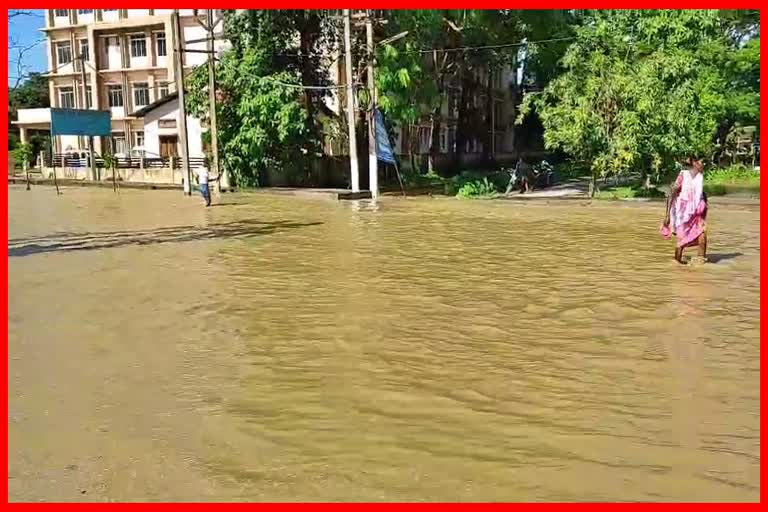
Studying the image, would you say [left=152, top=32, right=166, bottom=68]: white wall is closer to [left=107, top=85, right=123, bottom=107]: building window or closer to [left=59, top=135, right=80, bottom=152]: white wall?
[left=107, top=85, right=123, bottom=107]: building window

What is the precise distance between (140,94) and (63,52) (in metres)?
8.21

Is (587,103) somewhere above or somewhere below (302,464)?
above

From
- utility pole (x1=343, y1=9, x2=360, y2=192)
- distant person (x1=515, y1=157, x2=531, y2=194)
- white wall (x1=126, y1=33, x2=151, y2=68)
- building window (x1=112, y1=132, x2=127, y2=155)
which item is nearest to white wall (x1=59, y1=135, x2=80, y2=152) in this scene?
building window (x1=112, y1=132, x2=127, y2=155)

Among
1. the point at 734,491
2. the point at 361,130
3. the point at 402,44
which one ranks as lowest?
the point at 734,491

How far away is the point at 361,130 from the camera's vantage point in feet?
113

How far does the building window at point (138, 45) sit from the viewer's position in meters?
52.7

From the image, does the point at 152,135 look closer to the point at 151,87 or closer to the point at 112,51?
the point at 151,87

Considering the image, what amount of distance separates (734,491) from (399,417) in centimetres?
211

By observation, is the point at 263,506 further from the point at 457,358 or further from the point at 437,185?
the point at 437,185

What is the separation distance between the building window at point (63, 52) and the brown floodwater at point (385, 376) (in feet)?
156

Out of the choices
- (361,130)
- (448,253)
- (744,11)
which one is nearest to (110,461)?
(448,253)

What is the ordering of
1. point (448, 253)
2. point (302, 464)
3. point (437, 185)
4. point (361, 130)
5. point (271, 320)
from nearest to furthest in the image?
point (302, 464), point (271, 320), point (448, 253), point (361, 130), point (437, 185)

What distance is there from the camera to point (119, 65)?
175 feet

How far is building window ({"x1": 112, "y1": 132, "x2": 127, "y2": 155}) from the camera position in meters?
52.9
